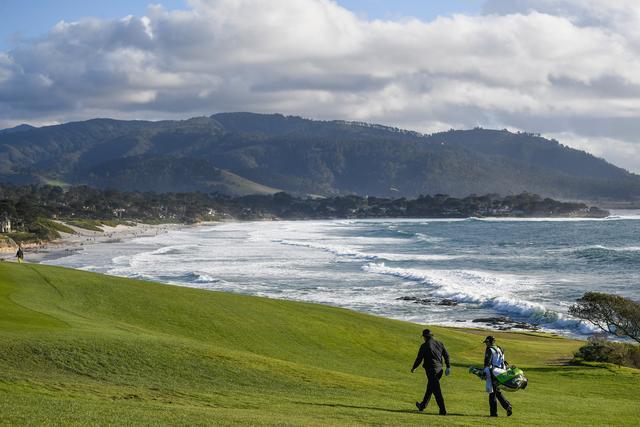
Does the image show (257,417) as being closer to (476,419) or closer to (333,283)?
(476,419)

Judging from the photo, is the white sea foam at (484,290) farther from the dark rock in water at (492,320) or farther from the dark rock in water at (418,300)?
the dark rock in water at (418,300)

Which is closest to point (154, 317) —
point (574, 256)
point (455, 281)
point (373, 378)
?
point (373, 378)

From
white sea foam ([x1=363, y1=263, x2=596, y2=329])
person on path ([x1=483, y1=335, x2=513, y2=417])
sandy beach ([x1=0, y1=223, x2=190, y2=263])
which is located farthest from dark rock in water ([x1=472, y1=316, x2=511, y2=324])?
sandy beach ([x1=0, y1=223, x2=190, y2=263])

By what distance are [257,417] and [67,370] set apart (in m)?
6.31

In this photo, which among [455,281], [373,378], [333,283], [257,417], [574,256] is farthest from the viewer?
[574,256]

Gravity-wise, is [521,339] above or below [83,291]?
below

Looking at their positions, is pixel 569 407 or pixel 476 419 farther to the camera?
pixel 569 407

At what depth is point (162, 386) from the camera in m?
18.6

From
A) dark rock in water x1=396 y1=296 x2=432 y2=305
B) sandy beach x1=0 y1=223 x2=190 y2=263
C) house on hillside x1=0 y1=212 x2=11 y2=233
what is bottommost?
sandy beach x1=0 y1=223 x2=190 y2=263

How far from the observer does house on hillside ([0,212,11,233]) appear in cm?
12962

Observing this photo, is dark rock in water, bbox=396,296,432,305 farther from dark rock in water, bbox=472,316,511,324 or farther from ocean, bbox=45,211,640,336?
dark rock in water, bbox=472,316,511,324

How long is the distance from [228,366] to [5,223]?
121m

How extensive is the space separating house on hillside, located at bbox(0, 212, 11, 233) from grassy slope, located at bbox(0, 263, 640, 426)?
10194 centimetres

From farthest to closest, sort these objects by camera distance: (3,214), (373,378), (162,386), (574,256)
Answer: (3,214) → (574,256) → (373,378) → (162,386)
